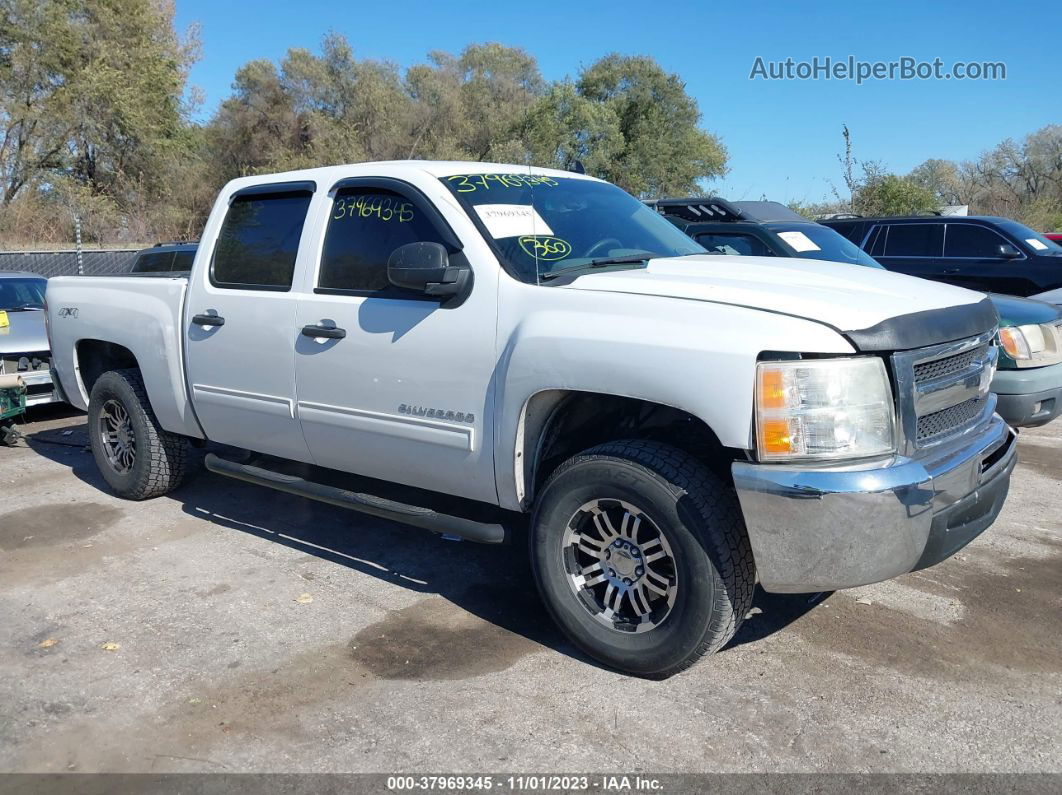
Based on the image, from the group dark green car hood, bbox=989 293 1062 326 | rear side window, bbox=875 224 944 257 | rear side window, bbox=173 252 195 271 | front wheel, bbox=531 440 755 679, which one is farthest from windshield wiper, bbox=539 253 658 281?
rear side window, bbox=173 252 195 271

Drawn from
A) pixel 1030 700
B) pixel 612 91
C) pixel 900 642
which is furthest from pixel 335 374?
pixel 612 91

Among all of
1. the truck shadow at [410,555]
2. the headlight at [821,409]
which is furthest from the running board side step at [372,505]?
the headlight at [821,409]

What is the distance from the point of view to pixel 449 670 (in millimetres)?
3703

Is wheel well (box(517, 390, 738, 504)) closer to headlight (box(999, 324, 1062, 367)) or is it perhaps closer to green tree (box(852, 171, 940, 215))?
headlight (box(999, 324, 1062, 367))

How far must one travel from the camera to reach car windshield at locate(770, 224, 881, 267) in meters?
8.47

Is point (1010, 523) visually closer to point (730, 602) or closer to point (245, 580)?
point (730, 602)

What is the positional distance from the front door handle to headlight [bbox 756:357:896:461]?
2065 millimetres

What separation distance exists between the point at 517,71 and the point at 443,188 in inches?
2004

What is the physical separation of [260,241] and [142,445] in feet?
5.65

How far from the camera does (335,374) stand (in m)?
4.38

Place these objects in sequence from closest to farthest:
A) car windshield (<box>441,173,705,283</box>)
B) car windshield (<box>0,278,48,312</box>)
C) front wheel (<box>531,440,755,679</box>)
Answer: front wheel (<box>531,440,755,679</box>)
car windshield (<box>441,173,705,283</box>)
car windshield (<box>0,278,48,312</box>)

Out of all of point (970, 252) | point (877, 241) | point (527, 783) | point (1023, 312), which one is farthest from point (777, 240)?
point (527, 783)

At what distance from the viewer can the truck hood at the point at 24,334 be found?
26.9ft

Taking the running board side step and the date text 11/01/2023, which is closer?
the date text 11/01/2023
